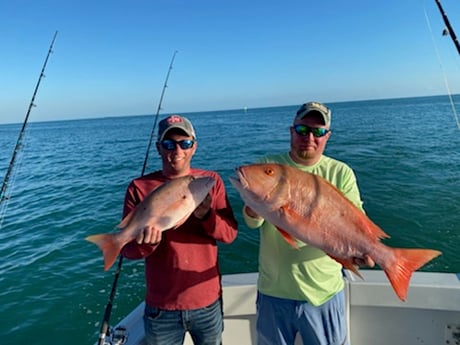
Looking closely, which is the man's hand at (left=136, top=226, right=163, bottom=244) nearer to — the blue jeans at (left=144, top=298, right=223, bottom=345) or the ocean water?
the blue jeans at (left=144, top=298, right=223, bottom=345)

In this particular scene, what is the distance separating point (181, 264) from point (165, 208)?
1.63 ft

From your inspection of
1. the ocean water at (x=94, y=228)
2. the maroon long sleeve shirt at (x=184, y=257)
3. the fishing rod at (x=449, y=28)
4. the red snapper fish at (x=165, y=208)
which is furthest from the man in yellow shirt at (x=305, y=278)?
the ocean water at (x=94, y=228)

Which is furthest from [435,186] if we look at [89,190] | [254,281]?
[89,190]

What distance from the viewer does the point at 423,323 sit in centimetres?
314

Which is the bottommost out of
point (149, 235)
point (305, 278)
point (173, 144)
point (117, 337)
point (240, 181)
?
point (117, 337)

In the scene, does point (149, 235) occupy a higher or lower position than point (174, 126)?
lower

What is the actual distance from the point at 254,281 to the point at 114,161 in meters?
19.8

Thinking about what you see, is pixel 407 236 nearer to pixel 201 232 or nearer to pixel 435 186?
pixel 435 186

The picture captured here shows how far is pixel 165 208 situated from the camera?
7.20ft

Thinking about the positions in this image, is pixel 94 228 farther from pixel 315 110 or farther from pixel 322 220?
pixel 322 220

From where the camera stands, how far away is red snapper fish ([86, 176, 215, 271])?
7.22ft

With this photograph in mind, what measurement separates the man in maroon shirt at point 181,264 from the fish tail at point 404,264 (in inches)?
45.8

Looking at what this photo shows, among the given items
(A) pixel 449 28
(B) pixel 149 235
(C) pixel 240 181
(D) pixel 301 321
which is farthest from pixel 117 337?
(A) pixel 449 28

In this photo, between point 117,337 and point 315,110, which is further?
point 117,337
